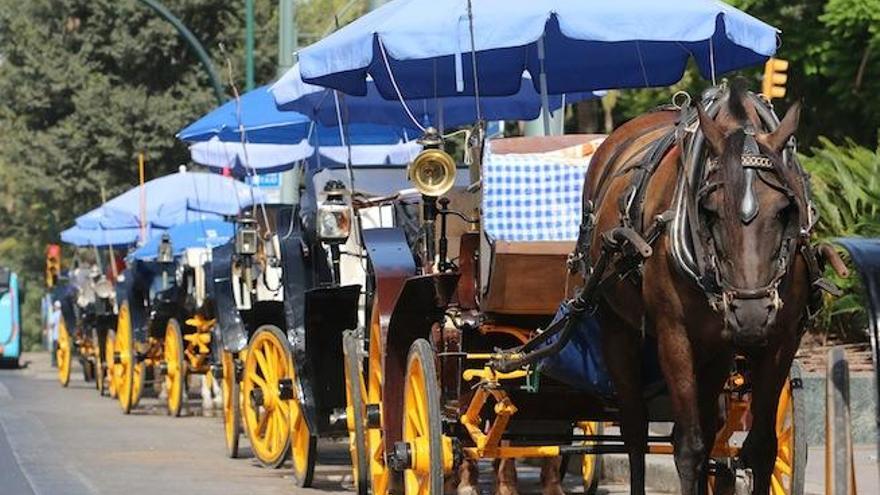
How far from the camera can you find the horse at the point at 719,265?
7402mm

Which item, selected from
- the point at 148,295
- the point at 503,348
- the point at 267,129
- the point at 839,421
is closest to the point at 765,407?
the point at 839,421

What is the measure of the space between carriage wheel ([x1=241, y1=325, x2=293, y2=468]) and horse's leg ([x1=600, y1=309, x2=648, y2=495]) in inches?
201

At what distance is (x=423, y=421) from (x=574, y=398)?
71 centimetres

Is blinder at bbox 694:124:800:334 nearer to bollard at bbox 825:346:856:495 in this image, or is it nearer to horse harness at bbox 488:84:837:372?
horse harness at bbox 488:84:837:372

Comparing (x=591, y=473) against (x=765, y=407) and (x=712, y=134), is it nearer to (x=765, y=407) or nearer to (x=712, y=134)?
(x=765, y=407)

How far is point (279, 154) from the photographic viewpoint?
20.2 meters

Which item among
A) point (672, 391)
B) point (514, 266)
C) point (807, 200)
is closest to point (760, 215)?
point (807, 200)

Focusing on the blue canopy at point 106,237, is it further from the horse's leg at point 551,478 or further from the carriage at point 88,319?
the horse's leg at point 551,478

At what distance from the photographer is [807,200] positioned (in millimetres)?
7570

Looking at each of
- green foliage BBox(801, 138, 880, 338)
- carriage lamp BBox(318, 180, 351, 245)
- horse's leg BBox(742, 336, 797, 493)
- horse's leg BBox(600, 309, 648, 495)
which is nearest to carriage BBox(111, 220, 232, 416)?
green foliage BBox(801, 138, 880, 338)

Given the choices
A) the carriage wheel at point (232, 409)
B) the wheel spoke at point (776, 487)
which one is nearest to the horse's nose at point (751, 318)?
the wheel spoke at point (776, 487)

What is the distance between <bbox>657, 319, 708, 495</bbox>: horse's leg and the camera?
7.75 metres

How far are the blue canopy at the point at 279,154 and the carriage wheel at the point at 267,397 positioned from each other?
12.4 ft

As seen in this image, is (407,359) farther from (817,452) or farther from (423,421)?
(817,452)
